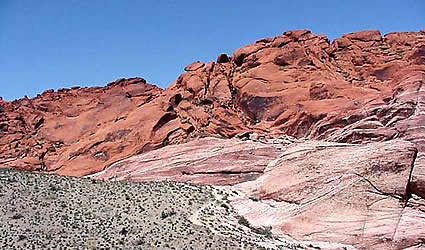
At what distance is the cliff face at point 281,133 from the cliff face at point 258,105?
0.48 ft

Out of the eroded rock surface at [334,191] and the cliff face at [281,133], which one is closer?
the eroded rock surface at [334,191]

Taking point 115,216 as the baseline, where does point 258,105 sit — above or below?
above

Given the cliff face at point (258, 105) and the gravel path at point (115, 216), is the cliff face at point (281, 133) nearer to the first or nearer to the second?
the cliff face at point (258, 105)

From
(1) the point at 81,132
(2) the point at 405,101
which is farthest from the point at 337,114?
(1) the point at 81,132

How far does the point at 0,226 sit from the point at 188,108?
26169 millimetres

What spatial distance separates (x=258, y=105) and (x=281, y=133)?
20.1 ft

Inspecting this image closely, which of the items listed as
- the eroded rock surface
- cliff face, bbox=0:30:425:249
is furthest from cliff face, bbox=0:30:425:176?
the eroded rock surface

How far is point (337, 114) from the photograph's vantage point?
42.0 meters

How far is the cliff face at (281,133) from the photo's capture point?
94.7ft

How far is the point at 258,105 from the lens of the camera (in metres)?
51.2

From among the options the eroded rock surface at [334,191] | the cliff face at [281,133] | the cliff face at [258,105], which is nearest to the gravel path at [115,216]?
the eroded rock surface at [334,191]

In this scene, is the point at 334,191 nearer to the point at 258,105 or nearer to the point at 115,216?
the point at 115,216

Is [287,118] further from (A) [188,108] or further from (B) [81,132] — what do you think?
(B) [81,132]

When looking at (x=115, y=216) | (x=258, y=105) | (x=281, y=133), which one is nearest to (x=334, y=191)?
(x=115, y=216)
